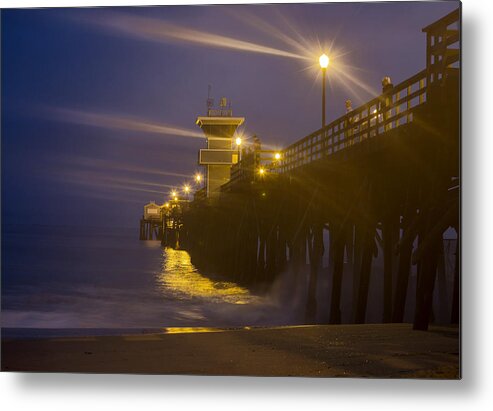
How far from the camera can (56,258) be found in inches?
429

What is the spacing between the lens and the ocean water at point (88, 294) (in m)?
9.38

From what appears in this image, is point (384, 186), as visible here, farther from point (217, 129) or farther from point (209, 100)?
point (209, 100)

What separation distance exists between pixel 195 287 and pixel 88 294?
3438 millimetres

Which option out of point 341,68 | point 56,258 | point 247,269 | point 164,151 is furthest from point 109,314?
point 247,269

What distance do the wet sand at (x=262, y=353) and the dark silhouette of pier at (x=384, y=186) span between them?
56cm

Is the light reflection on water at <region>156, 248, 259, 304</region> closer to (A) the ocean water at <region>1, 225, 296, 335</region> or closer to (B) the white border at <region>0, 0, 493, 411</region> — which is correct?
(A) the ocean water at <region>1, 225, 296, 335</region>

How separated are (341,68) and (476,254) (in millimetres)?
3037

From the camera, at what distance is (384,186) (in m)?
10.4

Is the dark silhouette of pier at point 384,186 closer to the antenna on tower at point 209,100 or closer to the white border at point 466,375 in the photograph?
the white border at point 466,375

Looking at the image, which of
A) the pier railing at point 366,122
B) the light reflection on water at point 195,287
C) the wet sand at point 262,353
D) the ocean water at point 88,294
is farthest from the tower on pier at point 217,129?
the wet sand at point 262,353

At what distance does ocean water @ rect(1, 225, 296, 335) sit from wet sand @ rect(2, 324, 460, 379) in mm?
404

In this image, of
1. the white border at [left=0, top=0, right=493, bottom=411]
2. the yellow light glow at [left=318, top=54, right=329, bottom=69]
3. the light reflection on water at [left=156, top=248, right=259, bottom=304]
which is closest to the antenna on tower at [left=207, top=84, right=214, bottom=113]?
the yellow light glow at [left=318, top=54, right=329, bottom=69]

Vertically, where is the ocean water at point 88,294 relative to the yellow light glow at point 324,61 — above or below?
below

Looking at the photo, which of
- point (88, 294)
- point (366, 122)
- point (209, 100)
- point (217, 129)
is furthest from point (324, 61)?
point (88, 294)
